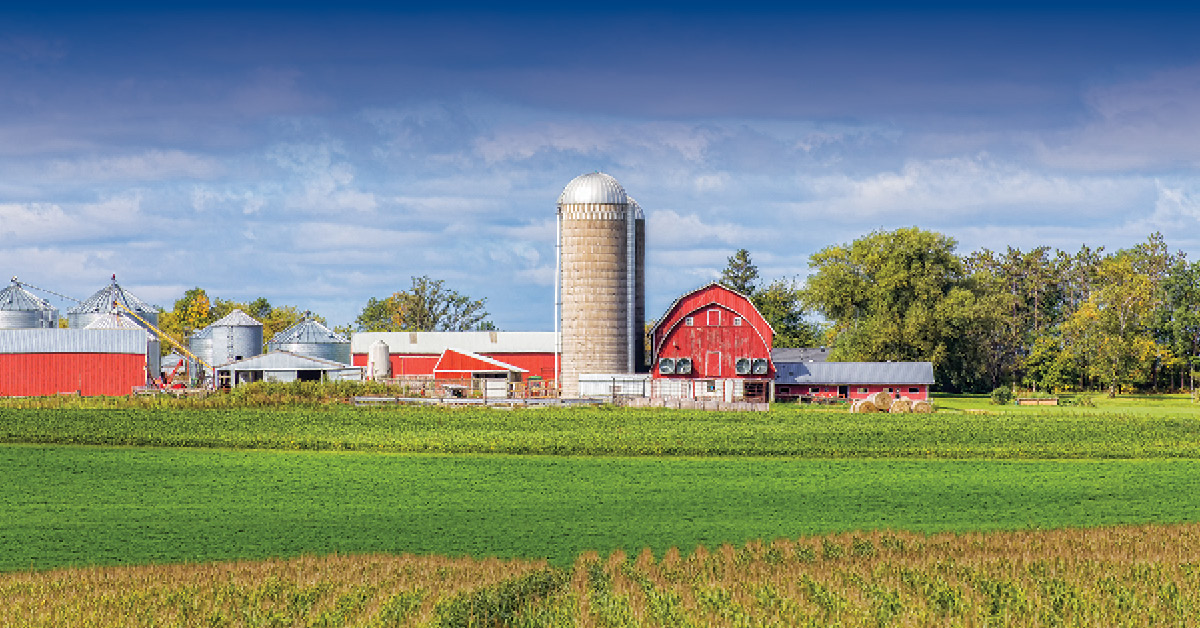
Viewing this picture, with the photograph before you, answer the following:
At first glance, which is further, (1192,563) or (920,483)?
(920,483)

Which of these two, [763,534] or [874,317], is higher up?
[874,317]

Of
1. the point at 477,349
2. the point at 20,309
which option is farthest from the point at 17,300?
the point at 477,349

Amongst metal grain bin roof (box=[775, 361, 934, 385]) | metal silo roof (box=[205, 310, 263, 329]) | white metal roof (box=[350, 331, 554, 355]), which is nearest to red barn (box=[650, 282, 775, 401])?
metal grain bin roof (box=[775, 361, 934, 385])

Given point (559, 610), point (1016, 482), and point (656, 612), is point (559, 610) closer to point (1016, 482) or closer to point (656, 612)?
point (656, 612)

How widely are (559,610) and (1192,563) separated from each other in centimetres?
901

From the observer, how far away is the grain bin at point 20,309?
98875 mm

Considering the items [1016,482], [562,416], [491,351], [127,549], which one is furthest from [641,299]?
[127,549]

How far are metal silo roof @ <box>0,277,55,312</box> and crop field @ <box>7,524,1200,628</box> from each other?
3456 inches

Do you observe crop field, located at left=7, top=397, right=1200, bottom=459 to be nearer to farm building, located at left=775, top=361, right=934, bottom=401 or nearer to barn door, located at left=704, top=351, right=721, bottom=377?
barn door, located at left=704, top=351, right=721, bottom=377

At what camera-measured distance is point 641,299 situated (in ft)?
278

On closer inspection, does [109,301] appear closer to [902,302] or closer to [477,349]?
[477,349]

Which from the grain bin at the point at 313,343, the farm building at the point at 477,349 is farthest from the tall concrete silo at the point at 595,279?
the grain bin at the point at 313,343

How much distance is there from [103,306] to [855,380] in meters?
58.1

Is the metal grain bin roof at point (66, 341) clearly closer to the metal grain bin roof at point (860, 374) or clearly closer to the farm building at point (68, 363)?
the farm building at point (68, 363)
